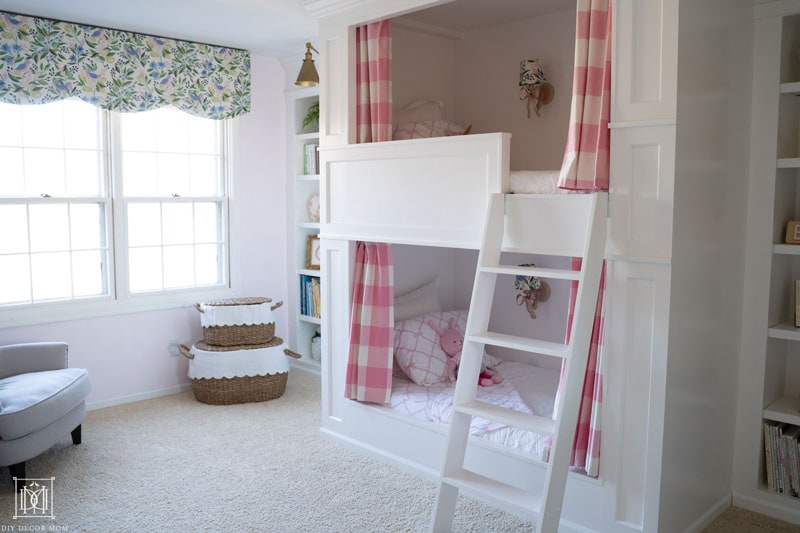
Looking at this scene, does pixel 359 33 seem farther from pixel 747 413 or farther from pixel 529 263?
pixel 747 413

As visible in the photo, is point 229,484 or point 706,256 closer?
point 706,256

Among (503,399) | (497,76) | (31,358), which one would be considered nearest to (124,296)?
(31,358)

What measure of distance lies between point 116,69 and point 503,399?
3.19m

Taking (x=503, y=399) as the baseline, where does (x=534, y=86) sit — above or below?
above

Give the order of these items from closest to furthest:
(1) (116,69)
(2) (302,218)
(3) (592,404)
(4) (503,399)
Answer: (3) (592,404), (4) (503,399), (1) (116,69), (2) (302,218)

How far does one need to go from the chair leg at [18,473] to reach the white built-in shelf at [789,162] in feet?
12.5

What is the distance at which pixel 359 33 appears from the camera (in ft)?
11.9

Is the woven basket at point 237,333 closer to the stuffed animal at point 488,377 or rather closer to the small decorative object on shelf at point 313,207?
the small decorative object on shelf at point 313,207

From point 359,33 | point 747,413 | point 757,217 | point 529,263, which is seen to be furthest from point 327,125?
point 747,413

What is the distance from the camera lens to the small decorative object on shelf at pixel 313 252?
5285 mm

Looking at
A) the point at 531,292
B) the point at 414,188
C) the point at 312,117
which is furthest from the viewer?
the point at 312,117

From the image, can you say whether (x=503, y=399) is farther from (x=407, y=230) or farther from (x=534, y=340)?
(x=407, y=230)

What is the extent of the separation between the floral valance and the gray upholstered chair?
1513mm

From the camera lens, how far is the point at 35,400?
3.32 m
